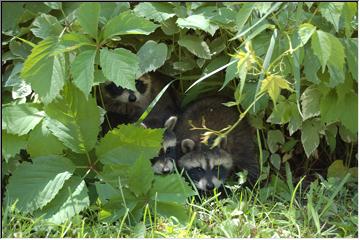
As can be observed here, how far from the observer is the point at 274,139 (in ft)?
12.5

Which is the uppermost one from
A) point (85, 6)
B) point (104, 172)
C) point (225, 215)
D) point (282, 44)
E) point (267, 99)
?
point (85, 6)

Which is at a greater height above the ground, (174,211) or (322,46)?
(322,46)

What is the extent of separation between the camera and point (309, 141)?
11.6ft

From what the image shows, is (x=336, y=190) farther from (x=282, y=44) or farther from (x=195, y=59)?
(x=195, y=59)

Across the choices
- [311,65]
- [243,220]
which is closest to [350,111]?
[311,65]

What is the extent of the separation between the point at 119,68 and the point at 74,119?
0.37m

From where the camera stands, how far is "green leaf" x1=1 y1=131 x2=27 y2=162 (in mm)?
3133

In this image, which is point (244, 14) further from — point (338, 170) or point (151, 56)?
point (338, 170)

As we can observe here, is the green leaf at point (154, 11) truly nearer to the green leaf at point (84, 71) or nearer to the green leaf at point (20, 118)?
the green leaf at point (84, 71)

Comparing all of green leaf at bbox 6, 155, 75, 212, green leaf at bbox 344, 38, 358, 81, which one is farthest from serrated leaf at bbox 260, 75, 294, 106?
green leaf at bbox 6, 155, 75, 212

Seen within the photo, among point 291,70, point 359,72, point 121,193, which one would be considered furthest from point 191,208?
point 359,72

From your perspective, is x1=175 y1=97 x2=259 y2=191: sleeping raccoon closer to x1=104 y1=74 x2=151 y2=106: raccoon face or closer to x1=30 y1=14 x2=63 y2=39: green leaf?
x1=104 y1=74 x2=151 y2=106: raccoon face

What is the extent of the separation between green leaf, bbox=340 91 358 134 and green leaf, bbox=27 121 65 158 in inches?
57.8

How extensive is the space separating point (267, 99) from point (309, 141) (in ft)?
1.08
